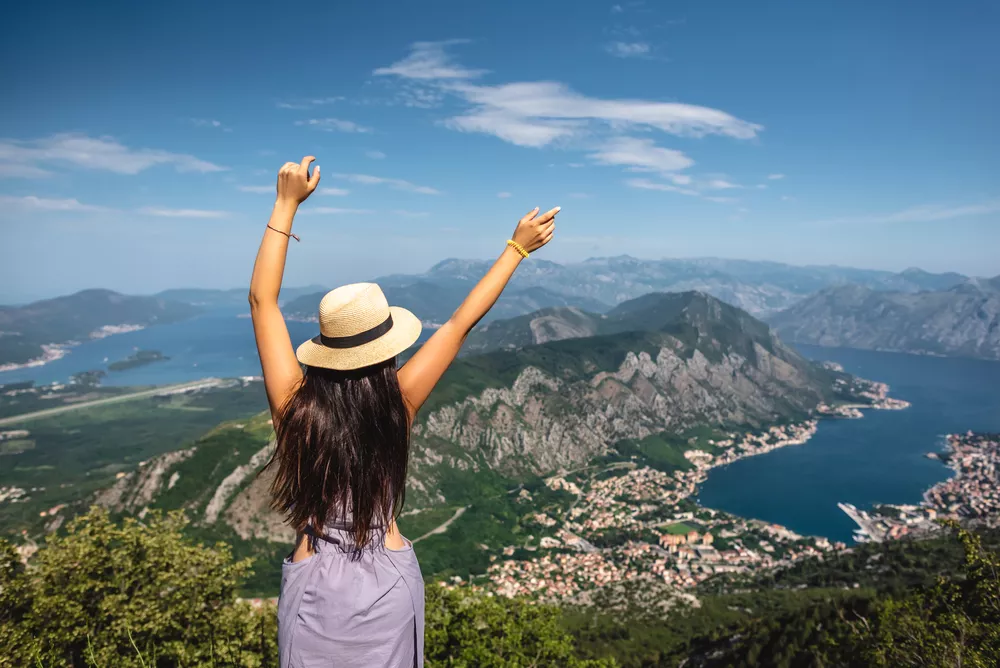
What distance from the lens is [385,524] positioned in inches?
79.0

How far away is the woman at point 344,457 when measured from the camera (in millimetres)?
1875

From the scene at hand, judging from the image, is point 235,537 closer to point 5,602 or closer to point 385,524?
point 5,602

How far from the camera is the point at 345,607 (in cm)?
184

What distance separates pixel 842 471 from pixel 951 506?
24.8 metres

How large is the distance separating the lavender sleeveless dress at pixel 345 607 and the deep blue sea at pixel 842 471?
106 m

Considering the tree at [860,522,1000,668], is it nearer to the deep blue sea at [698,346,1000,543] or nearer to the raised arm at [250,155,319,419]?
the raised arm at [250,155,319,419]

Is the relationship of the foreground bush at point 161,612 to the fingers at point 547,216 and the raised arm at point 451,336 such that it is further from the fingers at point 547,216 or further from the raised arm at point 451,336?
the fingers at point 547,216

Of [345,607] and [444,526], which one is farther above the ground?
[345,607]

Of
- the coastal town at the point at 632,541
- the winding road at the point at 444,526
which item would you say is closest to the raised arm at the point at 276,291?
the coastal town at the point at 632,541

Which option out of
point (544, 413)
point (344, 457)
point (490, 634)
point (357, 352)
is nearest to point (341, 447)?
point (344, 457)

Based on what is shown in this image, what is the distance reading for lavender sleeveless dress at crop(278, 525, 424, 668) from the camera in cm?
185

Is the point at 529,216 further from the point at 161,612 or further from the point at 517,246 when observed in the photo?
the point at 161,612

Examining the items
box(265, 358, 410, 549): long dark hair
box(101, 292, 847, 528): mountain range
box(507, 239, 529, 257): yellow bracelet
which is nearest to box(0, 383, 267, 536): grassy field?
box(101, 292, 847, 528): mountain range

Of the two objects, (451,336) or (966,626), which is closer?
(451,336)
